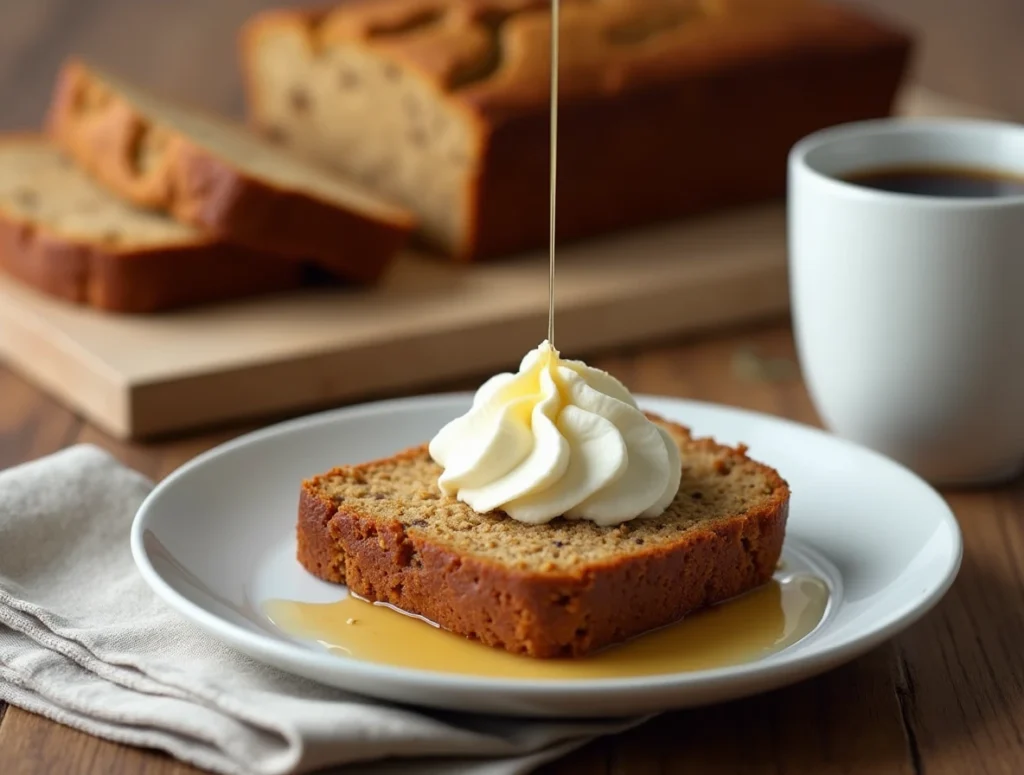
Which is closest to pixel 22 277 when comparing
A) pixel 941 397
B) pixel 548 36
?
pixel 548 36

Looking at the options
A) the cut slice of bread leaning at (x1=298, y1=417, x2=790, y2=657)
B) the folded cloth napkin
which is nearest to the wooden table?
the folded cloth napkin

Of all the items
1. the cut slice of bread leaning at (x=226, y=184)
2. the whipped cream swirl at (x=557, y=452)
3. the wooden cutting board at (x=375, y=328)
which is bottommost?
the wooden cutting board at (x=375, y=328)

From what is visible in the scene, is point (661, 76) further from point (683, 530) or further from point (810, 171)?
point (683, 530)

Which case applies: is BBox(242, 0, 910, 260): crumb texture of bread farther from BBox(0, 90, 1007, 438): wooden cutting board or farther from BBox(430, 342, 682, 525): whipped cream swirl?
BBox(430, 342, 682, 525): whipped cream swirl

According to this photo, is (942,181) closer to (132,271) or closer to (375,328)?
(375,328)

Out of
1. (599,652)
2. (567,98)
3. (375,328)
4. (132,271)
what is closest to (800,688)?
(599,652)

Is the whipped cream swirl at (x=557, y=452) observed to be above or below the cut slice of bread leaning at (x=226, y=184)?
above

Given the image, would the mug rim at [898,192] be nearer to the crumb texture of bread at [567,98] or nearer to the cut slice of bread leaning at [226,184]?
the crumb texture of bread at [567,98]

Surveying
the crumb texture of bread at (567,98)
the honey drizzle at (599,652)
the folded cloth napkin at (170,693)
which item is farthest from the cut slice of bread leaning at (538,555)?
the crumb texture of bread at (567,98)
